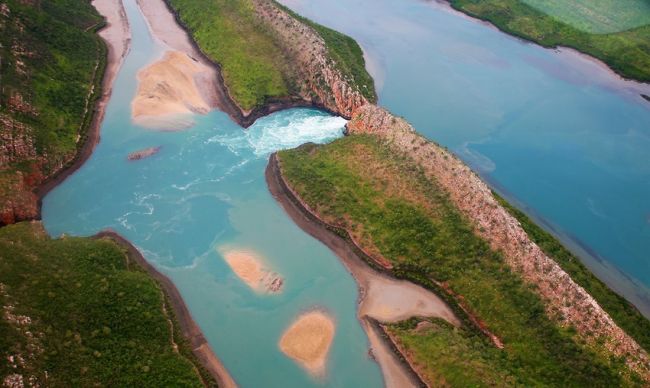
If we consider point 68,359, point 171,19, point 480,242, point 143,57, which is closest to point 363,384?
point 480,242

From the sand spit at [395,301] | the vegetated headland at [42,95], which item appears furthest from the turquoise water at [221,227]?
the vegetated headland at [42,95]

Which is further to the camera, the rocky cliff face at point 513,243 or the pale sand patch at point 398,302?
the pale sand patch at point 398,302

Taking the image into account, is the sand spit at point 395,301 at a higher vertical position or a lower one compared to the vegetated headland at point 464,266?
lower

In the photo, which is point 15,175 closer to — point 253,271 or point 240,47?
point 253,271

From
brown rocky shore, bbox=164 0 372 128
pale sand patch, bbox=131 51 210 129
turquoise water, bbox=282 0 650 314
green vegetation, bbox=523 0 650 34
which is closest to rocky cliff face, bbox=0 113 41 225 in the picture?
pale sand patch, bbox=131 51 210 129

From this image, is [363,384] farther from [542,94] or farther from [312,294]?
[542,94]

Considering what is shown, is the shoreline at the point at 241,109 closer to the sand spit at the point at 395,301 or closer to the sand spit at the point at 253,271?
the sand spit at the point at 253,271

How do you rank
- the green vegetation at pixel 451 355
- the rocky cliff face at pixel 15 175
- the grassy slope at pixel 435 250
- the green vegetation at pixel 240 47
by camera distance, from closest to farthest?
1. the green vegetation at pixel 451 355
2. the grassy slope at pixel 435 250
3. the rocky cliff face at pixel 15 175
4. the green vegetation at pixel 240 47
